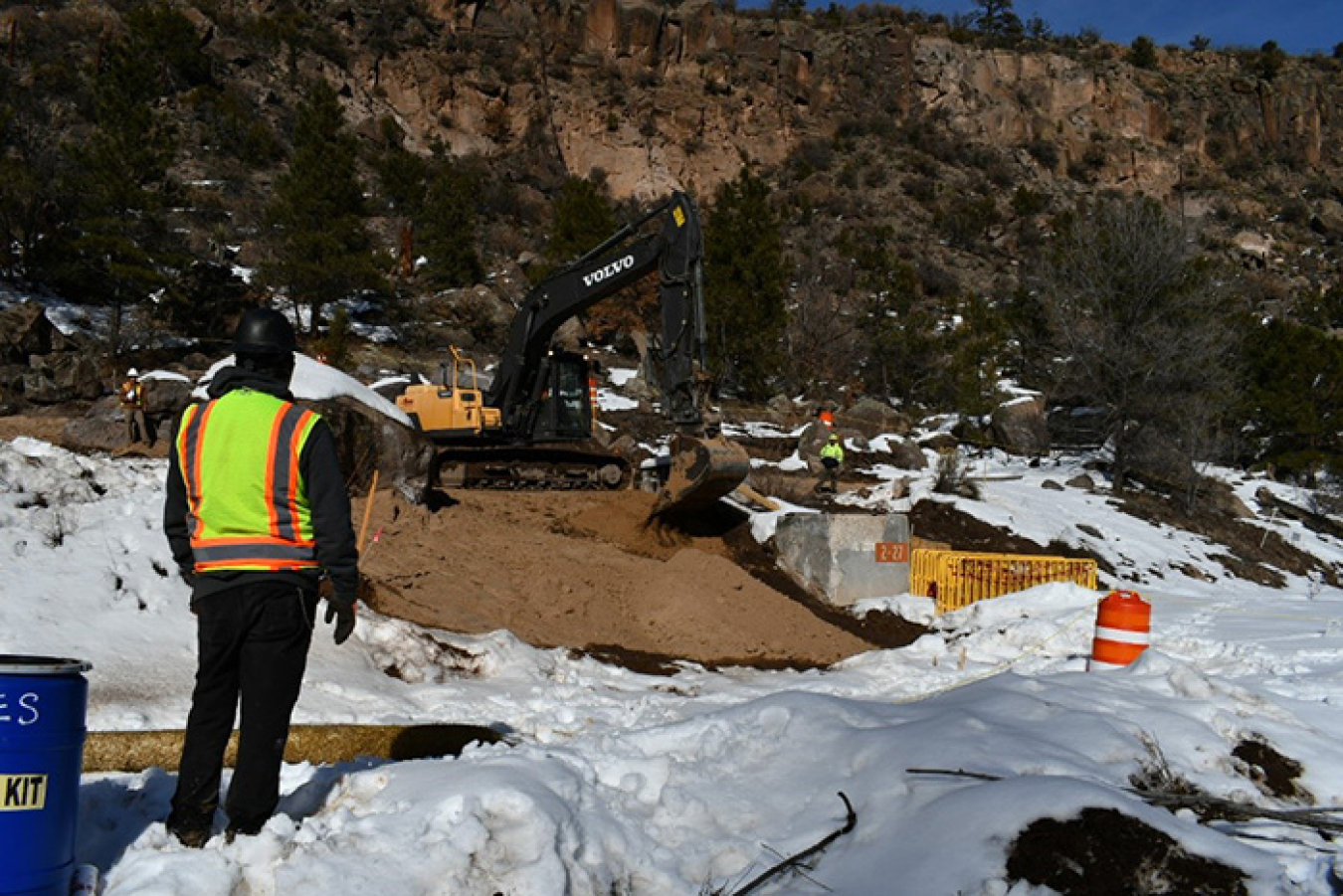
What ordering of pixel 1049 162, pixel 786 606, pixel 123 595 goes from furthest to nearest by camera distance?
pixel 1049 162, pixel 786 606, pixel 123 595

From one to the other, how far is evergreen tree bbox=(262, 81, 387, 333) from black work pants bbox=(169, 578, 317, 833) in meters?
28.8

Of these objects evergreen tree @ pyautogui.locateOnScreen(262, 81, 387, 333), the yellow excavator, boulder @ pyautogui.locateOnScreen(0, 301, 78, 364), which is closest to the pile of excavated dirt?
the yellow excavator

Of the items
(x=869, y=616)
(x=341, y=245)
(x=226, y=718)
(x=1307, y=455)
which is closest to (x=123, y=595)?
(x=226, y=718)

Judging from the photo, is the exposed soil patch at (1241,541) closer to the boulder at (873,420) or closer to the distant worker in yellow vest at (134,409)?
the boulder at (873,420)

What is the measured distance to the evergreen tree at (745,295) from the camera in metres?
33.5

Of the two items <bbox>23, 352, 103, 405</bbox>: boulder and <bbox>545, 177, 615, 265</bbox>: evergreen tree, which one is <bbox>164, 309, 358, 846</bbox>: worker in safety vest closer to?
<bbox>23, 352, 103, 405</bbox>: boulder

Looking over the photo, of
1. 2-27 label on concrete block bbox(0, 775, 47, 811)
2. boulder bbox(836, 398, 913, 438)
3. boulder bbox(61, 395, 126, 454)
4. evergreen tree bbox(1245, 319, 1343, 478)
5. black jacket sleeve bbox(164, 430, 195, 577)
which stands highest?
evergreen tree bbox(1245, 319, 1343, 478)

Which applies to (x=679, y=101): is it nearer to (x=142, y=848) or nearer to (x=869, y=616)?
(x=869, y=616)

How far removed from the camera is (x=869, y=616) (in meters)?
12.4

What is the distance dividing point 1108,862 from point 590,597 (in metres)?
7.89

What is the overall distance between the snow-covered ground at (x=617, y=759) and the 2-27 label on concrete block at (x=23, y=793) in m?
0.42

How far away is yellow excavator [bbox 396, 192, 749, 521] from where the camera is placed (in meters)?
13.2

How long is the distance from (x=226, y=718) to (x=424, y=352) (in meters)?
31.4

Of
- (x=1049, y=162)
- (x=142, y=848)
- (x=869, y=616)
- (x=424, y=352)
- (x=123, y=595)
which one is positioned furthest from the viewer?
(x=1049, y=162)
